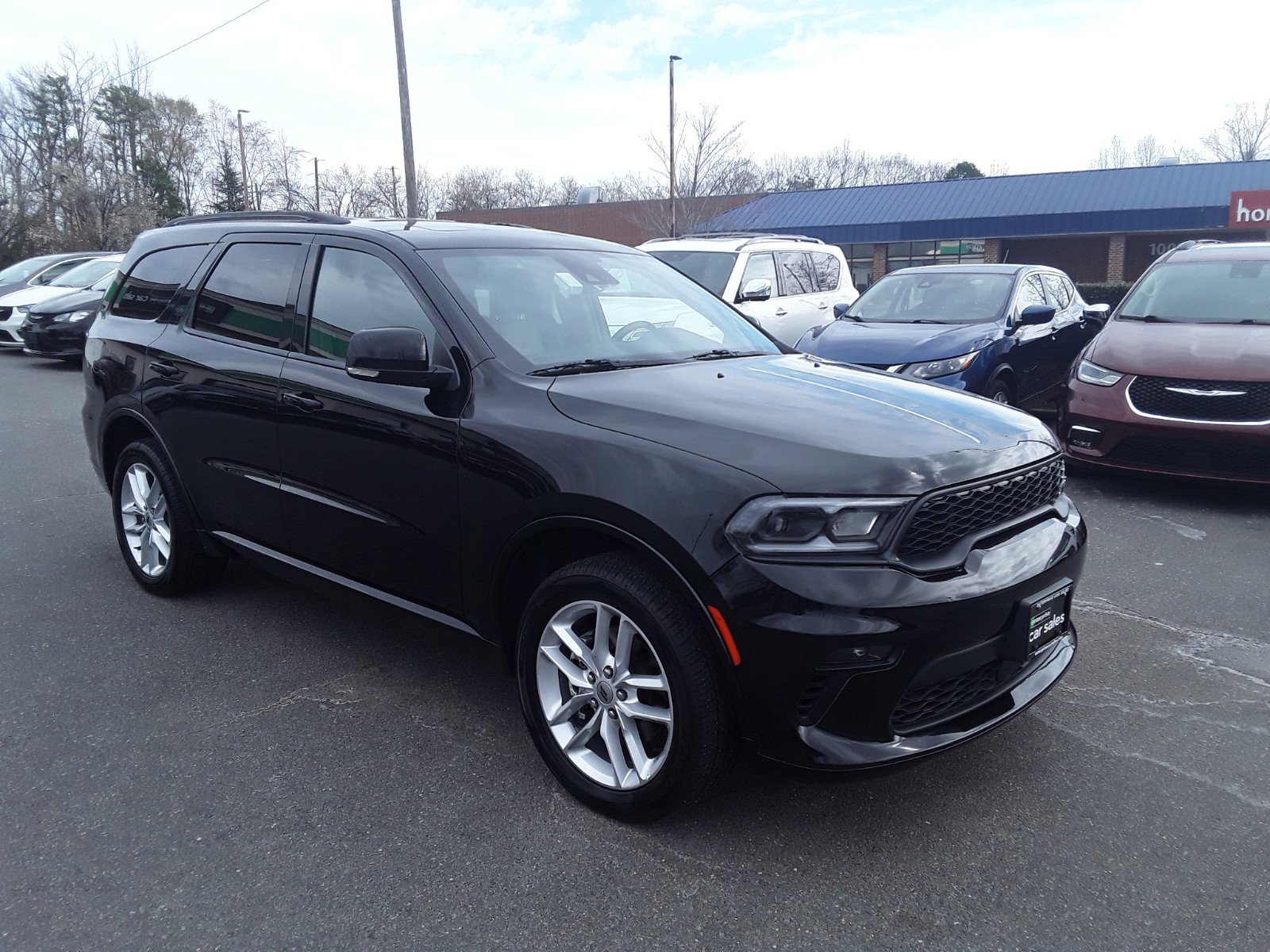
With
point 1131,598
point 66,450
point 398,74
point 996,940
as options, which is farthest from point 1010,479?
point 398,74

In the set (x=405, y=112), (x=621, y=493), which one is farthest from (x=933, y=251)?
(x=621, y=493)

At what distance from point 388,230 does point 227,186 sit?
54.2 m

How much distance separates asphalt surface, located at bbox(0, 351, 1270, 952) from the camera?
2.51 m

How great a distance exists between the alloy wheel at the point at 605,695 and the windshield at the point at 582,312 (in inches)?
36.4

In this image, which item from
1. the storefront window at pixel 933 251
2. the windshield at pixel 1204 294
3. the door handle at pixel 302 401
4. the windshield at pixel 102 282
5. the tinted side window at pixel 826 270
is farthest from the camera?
the storefront window at pixel 933 251

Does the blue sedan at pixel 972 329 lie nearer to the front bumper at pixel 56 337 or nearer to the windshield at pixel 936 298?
the windshield at pixel 936 298

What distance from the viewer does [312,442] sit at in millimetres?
3756

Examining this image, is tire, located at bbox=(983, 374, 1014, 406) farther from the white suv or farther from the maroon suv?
the white suv

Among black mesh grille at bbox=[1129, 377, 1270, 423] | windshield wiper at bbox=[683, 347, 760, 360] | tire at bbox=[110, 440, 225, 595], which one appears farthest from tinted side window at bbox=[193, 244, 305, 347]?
black mesh grille at bbox=[1129, 377, 1270, 423]

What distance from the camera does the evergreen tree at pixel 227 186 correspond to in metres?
51.4

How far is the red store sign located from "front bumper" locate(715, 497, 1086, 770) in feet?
107

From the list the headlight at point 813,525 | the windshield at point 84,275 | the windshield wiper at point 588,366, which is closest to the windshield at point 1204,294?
the windshield wiper at point 588,366

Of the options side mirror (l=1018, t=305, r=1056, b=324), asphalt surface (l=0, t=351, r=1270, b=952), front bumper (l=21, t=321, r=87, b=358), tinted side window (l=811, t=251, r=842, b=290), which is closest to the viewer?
asphalt surface (l=0, t=351, r=1270, b=952)

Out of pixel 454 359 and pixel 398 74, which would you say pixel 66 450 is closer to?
pixel 454 359
